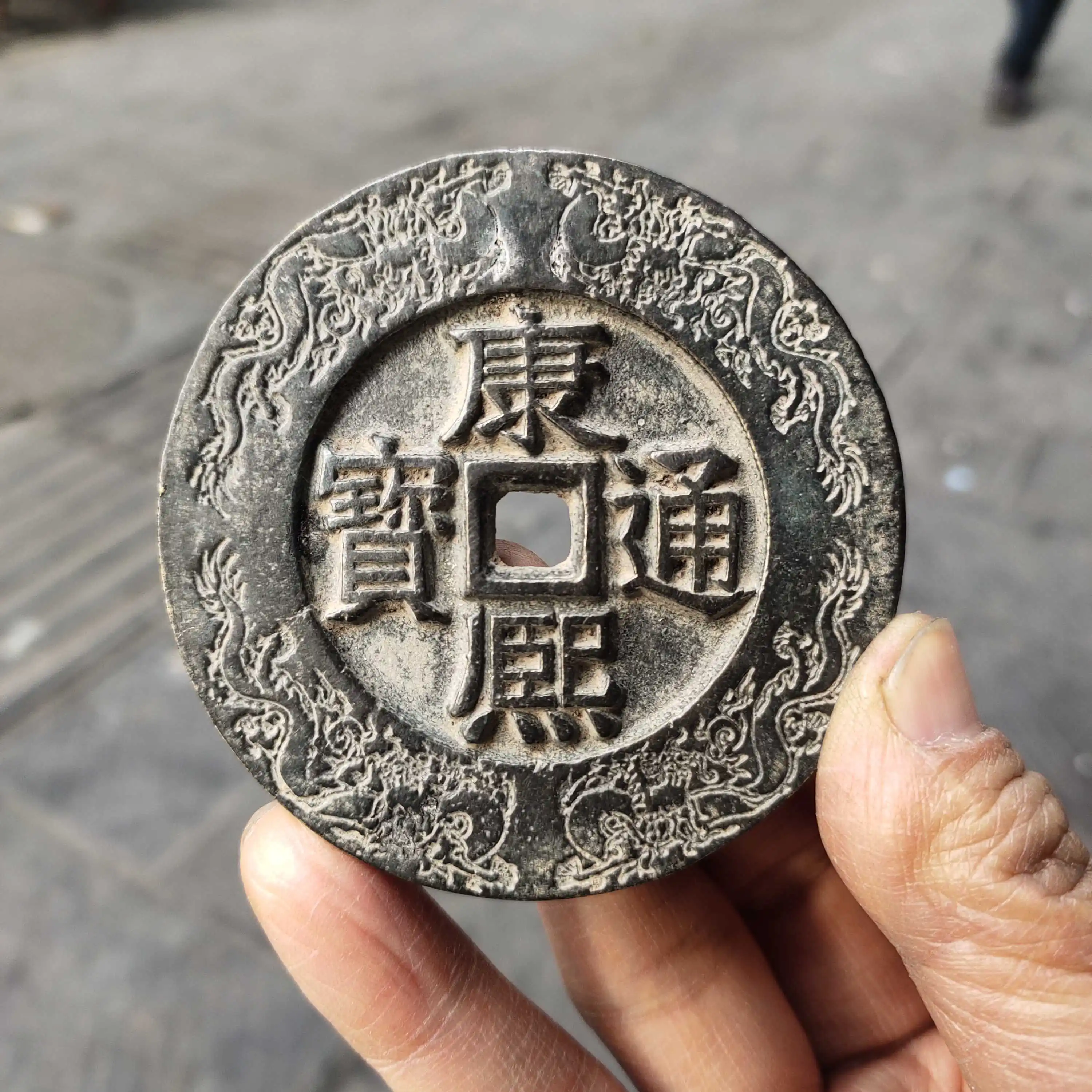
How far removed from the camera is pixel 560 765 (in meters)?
1.67

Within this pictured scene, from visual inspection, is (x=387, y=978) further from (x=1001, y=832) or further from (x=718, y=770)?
(x=1001, y=832)

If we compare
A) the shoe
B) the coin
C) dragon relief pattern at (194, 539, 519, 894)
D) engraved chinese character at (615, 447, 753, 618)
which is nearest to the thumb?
the coin

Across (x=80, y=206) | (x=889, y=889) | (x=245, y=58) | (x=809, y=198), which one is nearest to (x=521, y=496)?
(x=889, y=889)

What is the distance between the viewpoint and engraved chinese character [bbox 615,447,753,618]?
5.41 feet

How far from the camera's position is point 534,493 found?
164 cm

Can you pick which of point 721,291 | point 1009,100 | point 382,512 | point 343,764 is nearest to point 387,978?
point 343,764

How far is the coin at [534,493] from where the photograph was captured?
64.6 inches

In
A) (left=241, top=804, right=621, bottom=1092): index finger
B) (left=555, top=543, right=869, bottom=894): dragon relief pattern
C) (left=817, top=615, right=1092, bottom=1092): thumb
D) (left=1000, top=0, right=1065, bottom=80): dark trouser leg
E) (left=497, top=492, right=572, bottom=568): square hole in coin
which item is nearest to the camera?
(left=817, top=615, right=1092, bottom=1092): thumb

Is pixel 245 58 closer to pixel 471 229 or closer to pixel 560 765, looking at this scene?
pixel 471 229

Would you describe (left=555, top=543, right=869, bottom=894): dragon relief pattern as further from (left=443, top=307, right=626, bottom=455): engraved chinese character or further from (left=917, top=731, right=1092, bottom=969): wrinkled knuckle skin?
(left=443, top=307, right=626, bottom=455): engraved chinese character

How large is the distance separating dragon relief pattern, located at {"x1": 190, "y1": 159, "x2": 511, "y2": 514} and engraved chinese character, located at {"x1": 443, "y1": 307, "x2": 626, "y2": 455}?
0.11m

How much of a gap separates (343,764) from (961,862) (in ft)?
3.25

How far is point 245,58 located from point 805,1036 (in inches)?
308

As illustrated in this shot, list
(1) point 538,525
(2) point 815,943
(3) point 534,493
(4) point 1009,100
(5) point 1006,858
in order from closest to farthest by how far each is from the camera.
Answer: (5) point 1006,858, (3) point 534,493, (2) point 815,943, (1) point 538,525, (4) point 1009,100
